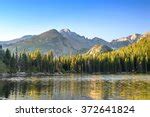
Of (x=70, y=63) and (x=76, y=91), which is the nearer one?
(x=76, y=91)

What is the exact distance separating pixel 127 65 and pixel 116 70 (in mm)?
3158

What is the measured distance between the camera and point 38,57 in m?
89.4

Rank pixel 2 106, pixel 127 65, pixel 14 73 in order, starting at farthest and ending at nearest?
pixel 127 65 → pixel 14 73 → pixel 2 106

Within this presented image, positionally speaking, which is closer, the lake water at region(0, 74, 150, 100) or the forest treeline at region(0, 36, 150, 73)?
the lake water at region(0, 74, 150, 100)

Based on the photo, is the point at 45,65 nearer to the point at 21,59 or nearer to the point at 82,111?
the point at 21,59

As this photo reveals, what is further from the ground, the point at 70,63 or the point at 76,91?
the point at 70,63

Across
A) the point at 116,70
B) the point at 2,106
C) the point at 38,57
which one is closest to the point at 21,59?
the point at 38,57

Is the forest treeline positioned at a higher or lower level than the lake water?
higher

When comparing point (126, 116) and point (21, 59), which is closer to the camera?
point (126, 116)

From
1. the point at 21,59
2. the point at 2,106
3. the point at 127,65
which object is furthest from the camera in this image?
the point at 127,65

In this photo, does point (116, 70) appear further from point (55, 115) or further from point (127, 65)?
point (55, 115)

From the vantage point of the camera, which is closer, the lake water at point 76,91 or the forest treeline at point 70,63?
the lake water at point 76,91

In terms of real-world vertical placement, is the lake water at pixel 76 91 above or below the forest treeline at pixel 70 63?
below

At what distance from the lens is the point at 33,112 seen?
13383 mm
